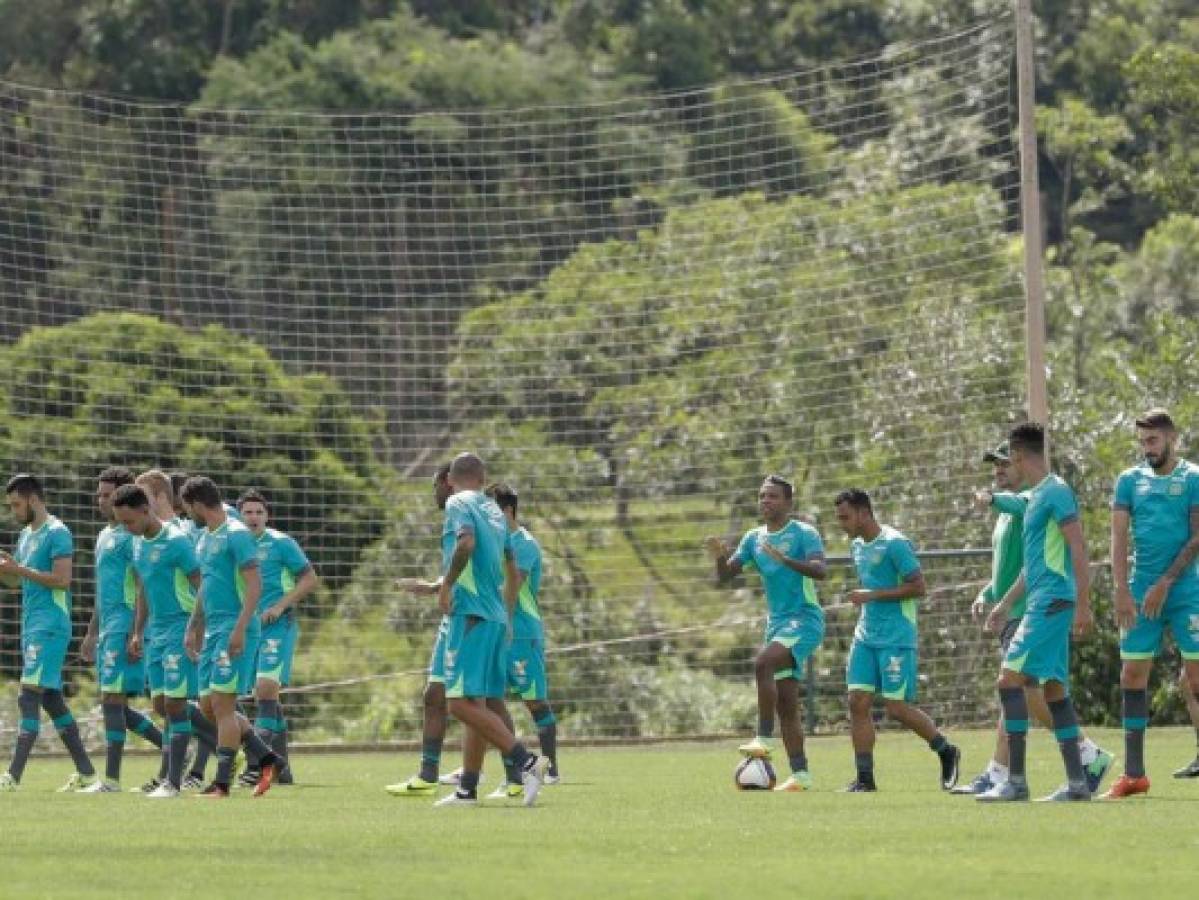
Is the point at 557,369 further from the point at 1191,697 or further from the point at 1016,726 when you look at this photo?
the point at 1016,726

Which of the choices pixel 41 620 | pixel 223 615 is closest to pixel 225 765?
pixel 223 615

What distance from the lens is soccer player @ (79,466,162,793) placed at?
18734 millimetres

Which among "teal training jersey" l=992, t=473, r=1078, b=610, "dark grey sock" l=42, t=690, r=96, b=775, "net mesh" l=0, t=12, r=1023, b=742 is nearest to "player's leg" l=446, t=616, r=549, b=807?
"teal training jersey" l=992, t=473, r=1078, b=610

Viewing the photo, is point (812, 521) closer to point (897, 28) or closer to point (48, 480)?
point (48, 480)

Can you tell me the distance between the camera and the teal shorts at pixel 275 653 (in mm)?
19516

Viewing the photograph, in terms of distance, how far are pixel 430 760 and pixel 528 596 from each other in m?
2.93

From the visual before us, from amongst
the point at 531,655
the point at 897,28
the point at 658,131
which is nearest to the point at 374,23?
the point at 897,28

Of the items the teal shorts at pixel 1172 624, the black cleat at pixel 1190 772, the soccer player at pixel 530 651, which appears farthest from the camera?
the soccer player at pixel 530 651

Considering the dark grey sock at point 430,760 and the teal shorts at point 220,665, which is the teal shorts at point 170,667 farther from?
the dark grey sock at point 430,760

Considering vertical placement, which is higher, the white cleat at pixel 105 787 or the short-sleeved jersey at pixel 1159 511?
the short-sleeved jersey at pixel 1159 511

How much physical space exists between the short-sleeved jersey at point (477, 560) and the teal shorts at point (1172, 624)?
3386 mm

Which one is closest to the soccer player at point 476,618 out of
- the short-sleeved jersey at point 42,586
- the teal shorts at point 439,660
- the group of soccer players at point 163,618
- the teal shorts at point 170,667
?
the teal shorts at point 439,660

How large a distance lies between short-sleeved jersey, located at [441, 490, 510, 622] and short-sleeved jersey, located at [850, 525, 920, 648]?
107 inches

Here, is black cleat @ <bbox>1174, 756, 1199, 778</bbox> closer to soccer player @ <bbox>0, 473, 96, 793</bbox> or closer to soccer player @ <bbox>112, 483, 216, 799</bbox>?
soccer player @ <bbox>112, 483, 216, 799</bbox>
